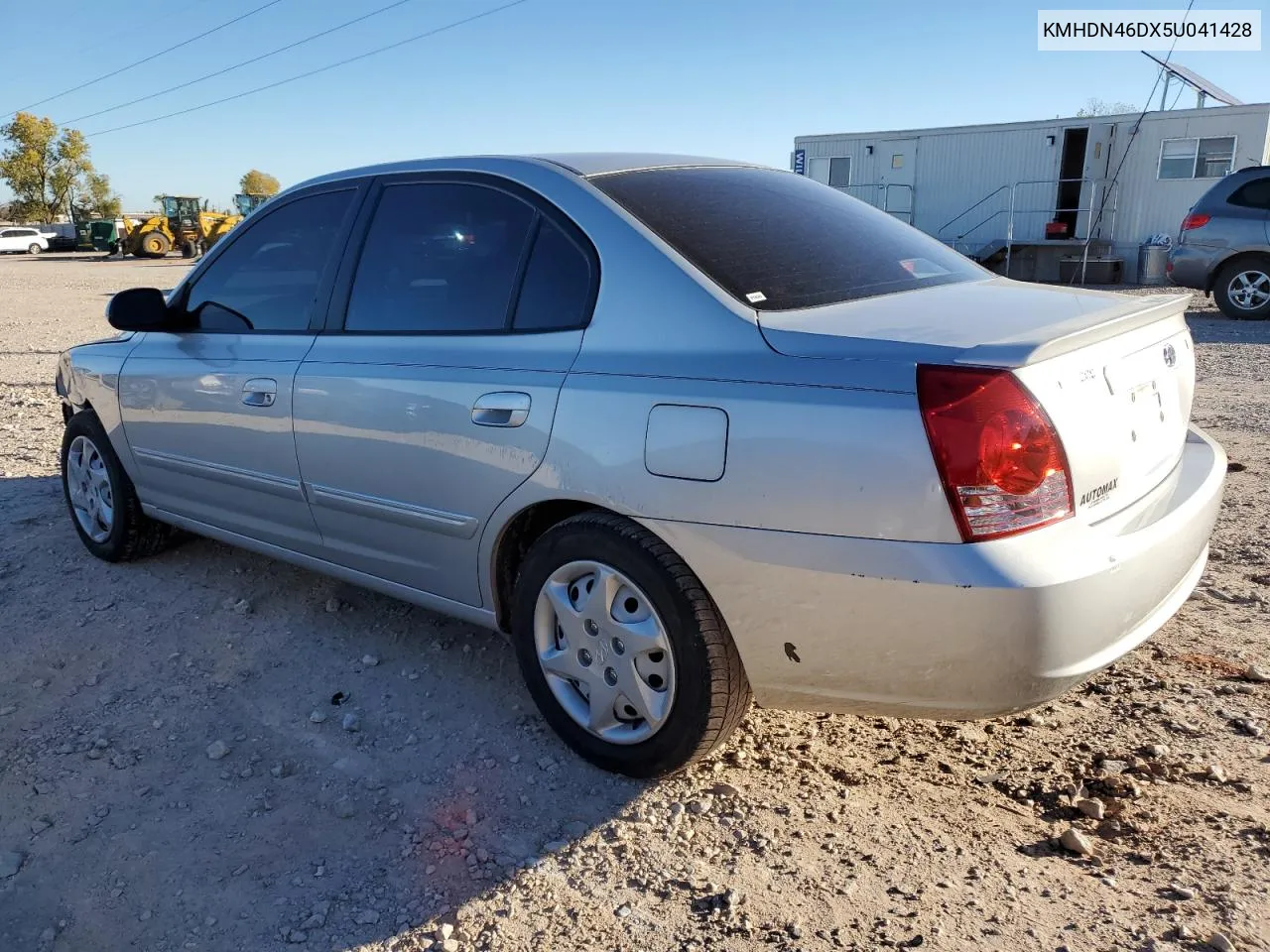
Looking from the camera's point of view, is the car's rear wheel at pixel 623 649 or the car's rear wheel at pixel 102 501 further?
the car's rear wheel at pixel 102 501

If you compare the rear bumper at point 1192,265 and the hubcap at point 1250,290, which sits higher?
the rear bumper at point 1192,265

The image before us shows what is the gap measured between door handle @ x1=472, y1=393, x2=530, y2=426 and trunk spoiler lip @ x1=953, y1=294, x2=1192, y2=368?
1.16 m

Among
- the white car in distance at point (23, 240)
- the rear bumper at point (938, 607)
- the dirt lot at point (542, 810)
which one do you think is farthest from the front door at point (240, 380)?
the white car in distance at point (23, 240)

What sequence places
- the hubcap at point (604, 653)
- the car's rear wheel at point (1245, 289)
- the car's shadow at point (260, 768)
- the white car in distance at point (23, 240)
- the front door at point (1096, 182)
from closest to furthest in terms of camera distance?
1. the car's shadow at point (260, 768)
2. the hubcap at point (604, 653)
3. the car's rear wheel at point (1245, 289)
4. the front door at point (1096, 182)
5. the white car in distance at point (23, 240)

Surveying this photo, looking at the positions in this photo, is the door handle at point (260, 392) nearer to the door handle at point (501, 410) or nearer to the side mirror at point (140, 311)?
the side mirror at point (140, 311)

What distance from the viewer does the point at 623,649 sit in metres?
2.61

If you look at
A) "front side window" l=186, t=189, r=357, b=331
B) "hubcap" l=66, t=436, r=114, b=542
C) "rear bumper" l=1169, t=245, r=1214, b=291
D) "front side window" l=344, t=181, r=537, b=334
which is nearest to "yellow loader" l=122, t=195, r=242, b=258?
"rear bumper" l=1169, t=245, r=1214, b=291

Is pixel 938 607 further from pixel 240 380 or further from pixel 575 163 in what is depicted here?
pixel 240 380

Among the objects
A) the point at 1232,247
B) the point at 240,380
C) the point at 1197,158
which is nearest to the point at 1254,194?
the point at 1232,247

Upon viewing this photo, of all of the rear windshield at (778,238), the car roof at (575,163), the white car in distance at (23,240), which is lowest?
the rear windshield at (778,238)

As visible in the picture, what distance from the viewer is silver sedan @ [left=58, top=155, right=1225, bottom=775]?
2.10m

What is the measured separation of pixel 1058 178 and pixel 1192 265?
8803 millimetres

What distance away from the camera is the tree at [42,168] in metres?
70.8

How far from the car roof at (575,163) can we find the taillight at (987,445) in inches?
53.5
